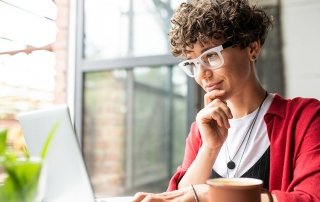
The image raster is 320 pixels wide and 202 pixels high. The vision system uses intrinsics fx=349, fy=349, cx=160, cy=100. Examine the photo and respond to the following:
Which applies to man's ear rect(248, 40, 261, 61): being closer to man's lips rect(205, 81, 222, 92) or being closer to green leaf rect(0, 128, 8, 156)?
man's lips rect(205, 81, 222, 92)

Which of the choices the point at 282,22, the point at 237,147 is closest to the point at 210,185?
the point at 237,147

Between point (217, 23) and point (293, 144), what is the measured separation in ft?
1.59

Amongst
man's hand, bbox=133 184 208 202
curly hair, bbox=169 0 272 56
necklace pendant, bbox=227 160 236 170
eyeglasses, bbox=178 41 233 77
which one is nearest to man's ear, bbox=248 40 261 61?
curly hair, bbox=169 0 272 56

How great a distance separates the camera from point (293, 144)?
1.13m

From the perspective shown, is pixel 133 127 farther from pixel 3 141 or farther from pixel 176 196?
pixel 3 141

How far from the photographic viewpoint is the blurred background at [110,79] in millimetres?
2434

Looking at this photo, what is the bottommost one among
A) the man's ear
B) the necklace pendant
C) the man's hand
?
the man's hand

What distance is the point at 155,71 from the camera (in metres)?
2.48

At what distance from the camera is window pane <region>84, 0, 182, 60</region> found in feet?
8.21

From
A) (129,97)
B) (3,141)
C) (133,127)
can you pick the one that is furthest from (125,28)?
(3,141)

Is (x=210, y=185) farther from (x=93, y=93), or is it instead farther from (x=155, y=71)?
(x=93, y=93)

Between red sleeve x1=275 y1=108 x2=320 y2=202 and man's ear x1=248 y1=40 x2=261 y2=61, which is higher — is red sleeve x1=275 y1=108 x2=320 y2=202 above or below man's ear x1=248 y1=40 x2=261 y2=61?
below

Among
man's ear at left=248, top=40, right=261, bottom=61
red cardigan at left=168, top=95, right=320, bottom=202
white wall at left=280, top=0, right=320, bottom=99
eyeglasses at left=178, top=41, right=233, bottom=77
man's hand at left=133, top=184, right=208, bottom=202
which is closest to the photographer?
man's hand at left=133, top=184, right=208, bottom=202

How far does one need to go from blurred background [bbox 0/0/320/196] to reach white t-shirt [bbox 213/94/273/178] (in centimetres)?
94
